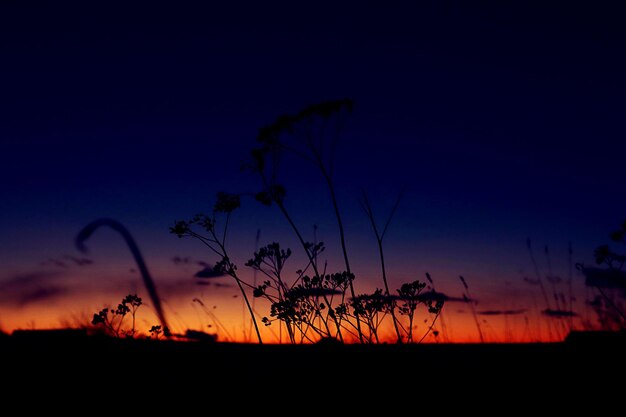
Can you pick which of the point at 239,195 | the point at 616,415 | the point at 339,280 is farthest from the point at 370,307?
the point at 616,415

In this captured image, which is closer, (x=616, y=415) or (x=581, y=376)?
(x=616, y=415)

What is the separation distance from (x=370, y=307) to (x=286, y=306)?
2397mm

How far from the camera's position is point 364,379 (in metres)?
11.2

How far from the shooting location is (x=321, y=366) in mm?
12312

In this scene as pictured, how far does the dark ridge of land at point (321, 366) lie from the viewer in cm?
1083

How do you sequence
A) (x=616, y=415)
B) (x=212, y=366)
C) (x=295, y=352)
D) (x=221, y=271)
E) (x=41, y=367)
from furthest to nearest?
(x=221, y=271) < (x=295, y=352) < (x=212, y=366) < (x=41, y=367) < (x=616, y=415)

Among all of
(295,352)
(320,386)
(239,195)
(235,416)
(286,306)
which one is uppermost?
(239,195)

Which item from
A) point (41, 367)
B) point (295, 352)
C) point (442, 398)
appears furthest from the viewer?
point (295, 352)

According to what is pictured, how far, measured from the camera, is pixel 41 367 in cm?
1187

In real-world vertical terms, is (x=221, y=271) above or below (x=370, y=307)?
above

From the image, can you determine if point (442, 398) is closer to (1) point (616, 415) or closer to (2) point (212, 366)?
(1) point (616, 415)

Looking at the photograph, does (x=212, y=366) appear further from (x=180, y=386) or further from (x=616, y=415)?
(x=616, y=415)

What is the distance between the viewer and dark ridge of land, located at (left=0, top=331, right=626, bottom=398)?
35.5ft

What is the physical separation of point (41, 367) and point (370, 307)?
27.6ft
